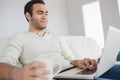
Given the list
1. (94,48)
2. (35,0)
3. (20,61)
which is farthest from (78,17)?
(20,61)

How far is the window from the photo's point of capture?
3550 millimetres

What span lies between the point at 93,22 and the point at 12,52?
2.79 metres

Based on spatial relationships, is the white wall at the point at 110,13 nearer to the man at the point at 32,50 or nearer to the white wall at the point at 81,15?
the white wall at the point at 81,15

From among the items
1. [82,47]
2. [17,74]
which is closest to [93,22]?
[82,47]

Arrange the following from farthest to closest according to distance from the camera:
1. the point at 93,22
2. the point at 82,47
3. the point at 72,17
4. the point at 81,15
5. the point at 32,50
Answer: the point at 72,17 < the point at 81,15 < the point at 93,22 < the point at 82,47 < the point at 32,50

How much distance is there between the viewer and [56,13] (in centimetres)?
375

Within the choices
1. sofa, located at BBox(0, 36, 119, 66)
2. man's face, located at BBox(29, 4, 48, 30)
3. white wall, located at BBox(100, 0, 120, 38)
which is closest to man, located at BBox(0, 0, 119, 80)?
man's face, located at BBox(29, 4, 48, 30)

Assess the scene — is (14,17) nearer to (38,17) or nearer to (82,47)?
(82,47)

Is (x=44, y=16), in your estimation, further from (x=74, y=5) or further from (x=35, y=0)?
(x=74, y=5)

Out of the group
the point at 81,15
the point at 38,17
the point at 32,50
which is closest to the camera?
the point at 32,50

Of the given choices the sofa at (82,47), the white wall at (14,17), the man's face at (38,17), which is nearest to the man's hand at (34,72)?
the man's face at (38,17)

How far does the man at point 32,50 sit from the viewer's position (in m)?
0.56

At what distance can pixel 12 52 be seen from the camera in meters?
1.05

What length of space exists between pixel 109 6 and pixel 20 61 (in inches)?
99.0
